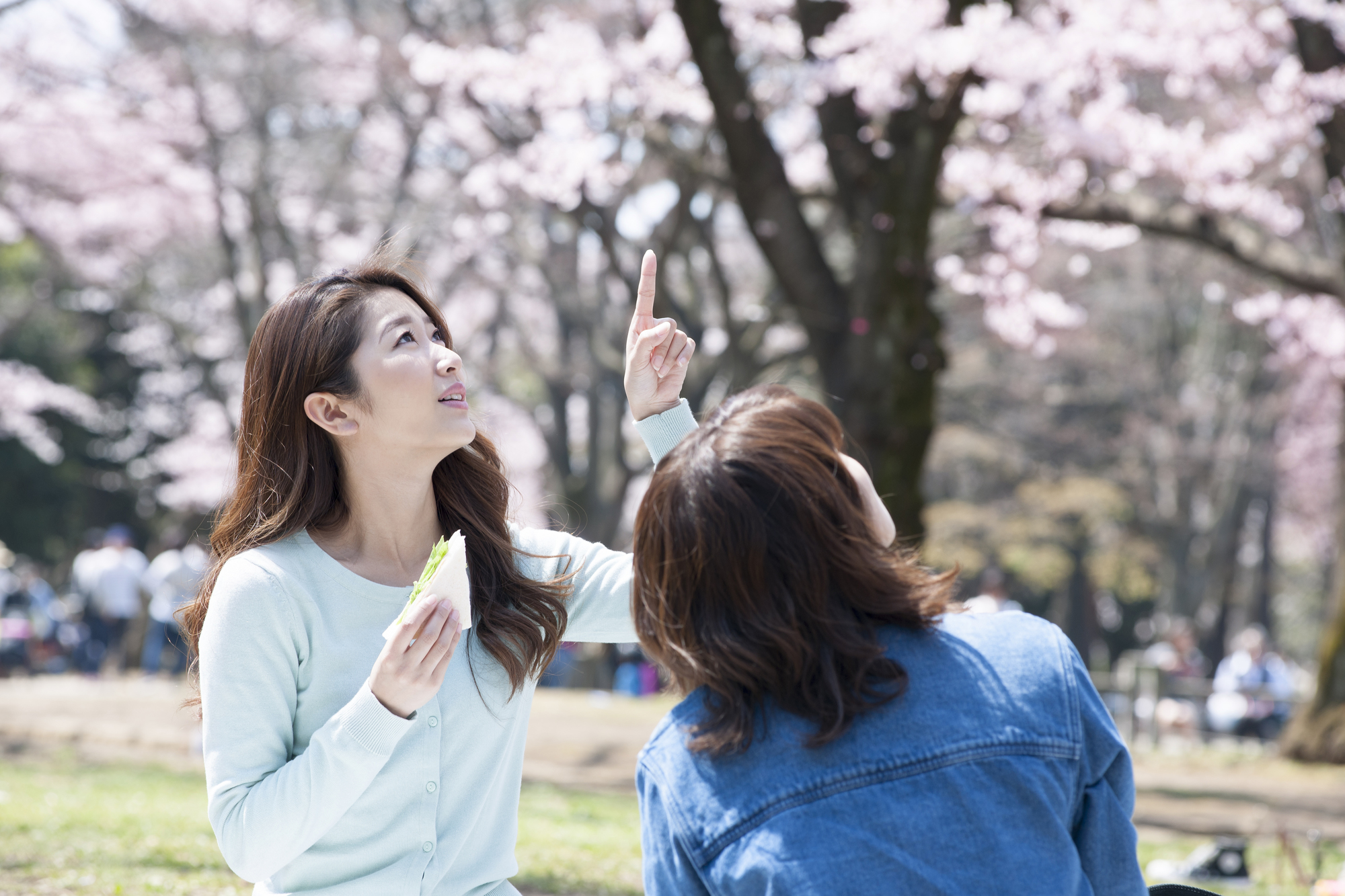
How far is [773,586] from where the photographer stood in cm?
144

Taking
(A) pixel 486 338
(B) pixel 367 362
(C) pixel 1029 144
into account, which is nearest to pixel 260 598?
(B) pixel 367 362

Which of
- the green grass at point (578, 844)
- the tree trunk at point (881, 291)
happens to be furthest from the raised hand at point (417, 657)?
the tree trunk at point (881, 291)

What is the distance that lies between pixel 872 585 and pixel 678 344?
0.92 metres

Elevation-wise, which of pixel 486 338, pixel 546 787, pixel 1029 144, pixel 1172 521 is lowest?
pixel 1172 521

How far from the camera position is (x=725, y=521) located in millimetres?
1434

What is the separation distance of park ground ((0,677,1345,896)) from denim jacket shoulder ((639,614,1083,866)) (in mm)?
1127

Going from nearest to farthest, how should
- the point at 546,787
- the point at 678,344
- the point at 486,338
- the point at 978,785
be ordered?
the point at 978,785 → the point at 678,344 → the point at 546,787 → the point at 486,338

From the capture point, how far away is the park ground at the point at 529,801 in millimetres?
4504

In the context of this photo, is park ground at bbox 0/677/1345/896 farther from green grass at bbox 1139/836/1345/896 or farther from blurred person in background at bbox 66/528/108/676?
blurred person in background at bbox 66/528/108/676

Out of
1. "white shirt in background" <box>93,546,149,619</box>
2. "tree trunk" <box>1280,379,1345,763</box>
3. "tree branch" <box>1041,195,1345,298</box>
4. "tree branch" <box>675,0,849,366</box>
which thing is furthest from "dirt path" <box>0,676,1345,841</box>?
"tree branch" <box>1041,195,1345,298</box>

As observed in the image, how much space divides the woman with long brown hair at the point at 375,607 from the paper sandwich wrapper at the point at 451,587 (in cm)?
2

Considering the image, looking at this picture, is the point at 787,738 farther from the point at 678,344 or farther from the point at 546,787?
the point at 546,787

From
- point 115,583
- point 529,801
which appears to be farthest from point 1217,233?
point 115,583

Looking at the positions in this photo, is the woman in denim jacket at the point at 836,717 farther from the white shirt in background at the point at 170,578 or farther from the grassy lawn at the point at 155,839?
the white shirt in background at the point at 170,578
